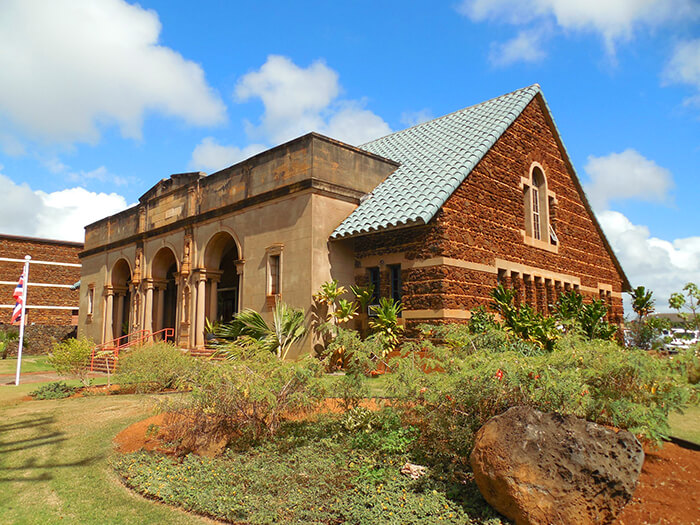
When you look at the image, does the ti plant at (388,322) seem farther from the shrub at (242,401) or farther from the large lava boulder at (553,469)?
the large lava boulder at (553,469)

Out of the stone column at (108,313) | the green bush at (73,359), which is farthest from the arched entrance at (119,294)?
the green bush at (73,359)

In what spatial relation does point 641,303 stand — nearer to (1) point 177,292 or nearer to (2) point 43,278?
(1) point 177,292

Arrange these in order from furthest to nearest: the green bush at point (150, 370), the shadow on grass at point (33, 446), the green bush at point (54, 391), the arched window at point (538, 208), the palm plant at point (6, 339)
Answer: the palm plant at point (6, 339), the arched window at point (538, 208), the green bush at point (150, 370), the green bush at point (54, 391), the shadow on grass at point (33, 446)

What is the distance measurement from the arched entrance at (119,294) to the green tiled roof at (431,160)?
591 inches

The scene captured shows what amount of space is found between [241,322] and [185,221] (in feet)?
21.4

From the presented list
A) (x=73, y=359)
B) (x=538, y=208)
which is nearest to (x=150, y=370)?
(x=73, y=359)

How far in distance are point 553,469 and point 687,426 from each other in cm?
500

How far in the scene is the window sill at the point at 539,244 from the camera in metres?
18.2

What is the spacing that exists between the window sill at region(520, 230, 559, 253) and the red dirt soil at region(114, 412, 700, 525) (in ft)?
37.4

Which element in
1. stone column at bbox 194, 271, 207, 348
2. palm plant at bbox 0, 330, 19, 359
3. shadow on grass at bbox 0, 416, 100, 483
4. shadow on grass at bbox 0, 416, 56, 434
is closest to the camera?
shadow on grass at bbox 0, 416, 100, 483

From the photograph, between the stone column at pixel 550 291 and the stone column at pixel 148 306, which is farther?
the stone column at pixel 148 306

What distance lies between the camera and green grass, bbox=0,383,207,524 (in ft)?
18.8

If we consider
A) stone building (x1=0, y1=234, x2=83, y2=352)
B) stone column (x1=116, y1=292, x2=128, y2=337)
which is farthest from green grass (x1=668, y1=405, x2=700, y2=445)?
stone building (x1=0, y1=234, x2=83, y2=352)

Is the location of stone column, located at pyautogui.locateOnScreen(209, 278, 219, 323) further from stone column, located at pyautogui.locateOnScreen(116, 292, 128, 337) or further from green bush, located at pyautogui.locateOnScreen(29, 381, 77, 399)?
stone column, located at pyautogui.locateOnScreen(116, 292, 128, 337)
